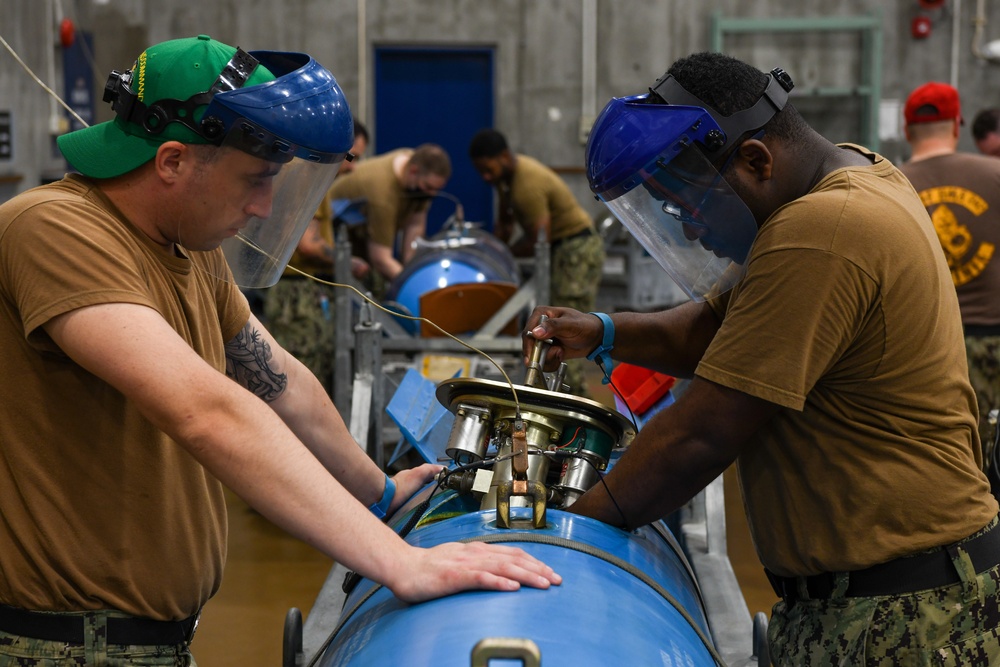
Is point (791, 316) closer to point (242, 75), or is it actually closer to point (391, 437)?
point (242, 75)

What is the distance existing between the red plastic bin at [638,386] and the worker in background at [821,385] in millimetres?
890

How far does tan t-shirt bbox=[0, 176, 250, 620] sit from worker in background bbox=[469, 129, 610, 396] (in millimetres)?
5645

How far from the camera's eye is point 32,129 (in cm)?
993

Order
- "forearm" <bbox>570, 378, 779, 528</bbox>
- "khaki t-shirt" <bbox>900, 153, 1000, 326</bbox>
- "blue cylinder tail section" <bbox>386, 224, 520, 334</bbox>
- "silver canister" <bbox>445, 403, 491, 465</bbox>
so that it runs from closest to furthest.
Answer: "forearm" <bbox>570, 378, 779, 528</bbox>, "silver canister" <bbox>445, 403, 491, 465</bbox>, "khaki t-shirt" <bbox>900, 153, 1000, 326</bbox>, "blue cylinder tail section" <bbox>386, 224, 520, 334</bbox>

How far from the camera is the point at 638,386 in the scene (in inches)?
109

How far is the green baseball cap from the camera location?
61.6 inches

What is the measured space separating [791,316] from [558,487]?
0.73 m

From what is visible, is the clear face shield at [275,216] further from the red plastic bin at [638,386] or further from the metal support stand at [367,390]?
the metal support stand at [367,390]

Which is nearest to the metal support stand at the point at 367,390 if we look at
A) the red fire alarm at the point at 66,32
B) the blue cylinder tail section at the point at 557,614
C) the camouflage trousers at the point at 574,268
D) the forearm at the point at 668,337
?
the forearm at the point at 668,337

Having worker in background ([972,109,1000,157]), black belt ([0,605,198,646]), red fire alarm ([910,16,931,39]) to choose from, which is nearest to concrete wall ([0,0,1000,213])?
red fire alarm ([910,16,931,39])

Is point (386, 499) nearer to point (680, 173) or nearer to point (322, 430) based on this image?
point (322, 430)

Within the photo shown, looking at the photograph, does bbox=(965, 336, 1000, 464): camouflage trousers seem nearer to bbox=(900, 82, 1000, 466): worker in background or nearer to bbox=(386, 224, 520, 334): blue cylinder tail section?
bbox=(900, 82, 1000, 466): worker in background

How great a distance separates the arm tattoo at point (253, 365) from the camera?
203 centimetres

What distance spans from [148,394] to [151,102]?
17.6 inches
